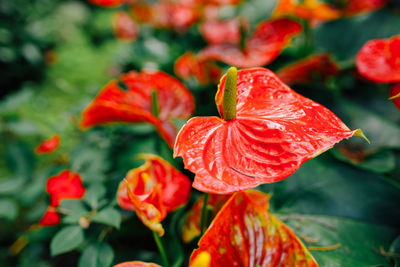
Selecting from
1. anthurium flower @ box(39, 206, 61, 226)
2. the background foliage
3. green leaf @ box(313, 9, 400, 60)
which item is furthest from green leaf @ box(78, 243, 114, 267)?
green leaf @ box(313, 9, 400, 60)

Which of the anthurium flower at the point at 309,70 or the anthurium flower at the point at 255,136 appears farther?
the anthurium flower at the point at 309,70

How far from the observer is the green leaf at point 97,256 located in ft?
1.47

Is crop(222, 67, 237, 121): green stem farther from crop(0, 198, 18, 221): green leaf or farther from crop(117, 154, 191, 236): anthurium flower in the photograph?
crop(0, 198, 18, 221): green leaf

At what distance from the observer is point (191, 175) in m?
0.58

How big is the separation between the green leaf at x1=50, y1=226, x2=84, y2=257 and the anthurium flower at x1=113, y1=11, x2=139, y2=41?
1.01 m

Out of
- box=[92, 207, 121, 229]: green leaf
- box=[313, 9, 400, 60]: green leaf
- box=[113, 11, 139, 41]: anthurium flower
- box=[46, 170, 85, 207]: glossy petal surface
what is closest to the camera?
box=[92, 207, 121, 229]: green leaf

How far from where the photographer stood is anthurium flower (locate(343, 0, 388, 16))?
2.63ft

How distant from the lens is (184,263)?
0.52 meters

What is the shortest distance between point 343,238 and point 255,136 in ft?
0.80

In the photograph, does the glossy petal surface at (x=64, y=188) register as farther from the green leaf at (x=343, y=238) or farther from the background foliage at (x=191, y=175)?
the green leaf at (x=343, y=238)

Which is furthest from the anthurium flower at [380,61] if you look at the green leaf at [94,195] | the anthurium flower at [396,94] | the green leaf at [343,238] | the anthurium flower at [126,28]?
the anthurium flower at [126,28]

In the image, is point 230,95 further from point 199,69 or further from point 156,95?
point 199,69

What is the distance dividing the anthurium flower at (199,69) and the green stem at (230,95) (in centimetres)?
39

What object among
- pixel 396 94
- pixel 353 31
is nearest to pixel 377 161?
pixel 396 94
